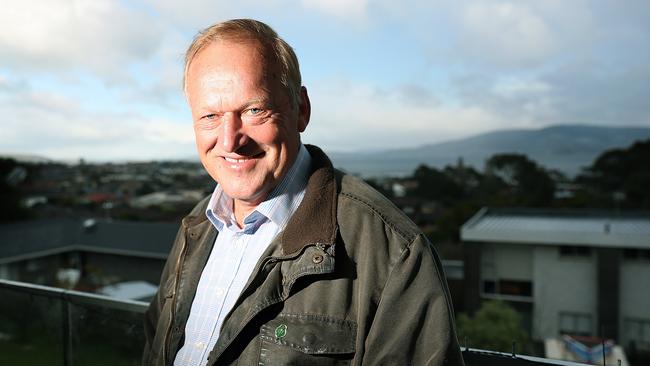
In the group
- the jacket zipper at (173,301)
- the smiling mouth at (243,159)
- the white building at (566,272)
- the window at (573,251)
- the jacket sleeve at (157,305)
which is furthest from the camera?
the window at (573,251)

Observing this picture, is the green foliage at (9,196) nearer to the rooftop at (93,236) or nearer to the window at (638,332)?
the rooftop at (93,236)

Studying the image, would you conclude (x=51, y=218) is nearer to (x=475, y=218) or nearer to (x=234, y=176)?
(x=475, y=218)

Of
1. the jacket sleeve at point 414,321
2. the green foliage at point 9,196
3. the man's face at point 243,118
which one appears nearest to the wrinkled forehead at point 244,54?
the man's face at point 243,118

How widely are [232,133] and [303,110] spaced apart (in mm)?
187

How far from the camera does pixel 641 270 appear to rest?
2330 cm

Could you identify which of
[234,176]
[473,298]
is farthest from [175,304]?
[473,298]

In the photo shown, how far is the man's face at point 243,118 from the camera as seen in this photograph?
110cm

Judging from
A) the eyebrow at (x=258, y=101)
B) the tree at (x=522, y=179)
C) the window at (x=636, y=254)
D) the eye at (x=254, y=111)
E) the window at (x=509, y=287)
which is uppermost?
the eyebrow at (x=258, y=101)

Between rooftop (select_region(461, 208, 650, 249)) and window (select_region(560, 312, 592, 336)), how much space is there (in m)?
3.35

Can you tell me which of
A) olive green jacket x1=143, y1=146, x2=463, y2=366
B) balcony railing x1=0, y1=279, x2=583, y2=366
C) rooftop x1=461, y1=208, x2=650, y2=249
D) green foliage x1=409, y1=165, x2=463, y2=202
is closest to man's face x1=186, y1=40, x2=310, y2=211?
olive green jacket x1=143, y1=146, x2=463, y2=366

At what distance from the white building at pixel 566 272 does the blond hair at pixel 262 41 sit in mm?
24456

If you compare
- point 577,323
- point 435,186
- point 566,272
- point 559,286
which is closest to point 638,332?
point 577,323

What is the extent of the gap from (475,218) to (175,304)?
2807 centimetres

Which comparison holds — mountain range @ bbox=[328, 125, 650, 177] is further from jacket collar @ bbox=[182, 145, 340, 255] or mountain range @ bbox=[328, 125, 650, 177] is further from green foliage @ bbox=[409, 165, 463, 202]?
jacket collar @ bbox=[182, 145, 340, 255]
